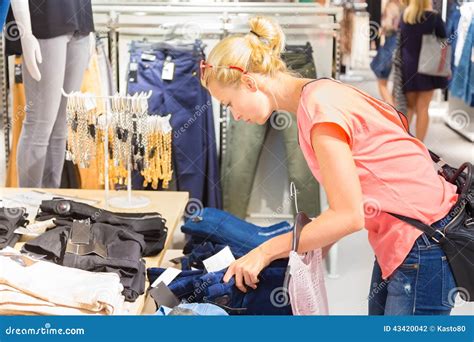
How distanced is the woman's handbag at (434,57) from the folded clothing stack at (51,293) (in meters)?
1.26

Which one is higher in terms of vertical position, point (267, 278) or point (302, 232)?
point (302, 232)

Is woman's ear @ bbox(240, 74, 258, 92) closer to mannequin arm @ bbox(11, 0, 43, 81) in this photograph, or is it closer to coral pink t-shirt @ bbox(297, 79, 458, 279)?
coral pink t-shirt @ bbox(297, 79, 458, 279)

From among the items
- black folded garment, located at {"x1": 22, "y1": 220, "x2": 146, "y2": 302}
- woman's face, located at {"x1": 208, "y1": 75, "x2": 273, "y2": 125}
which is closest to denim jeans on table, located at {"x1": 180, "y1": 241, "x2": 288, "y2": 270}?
black folded garment, located at {"x1": 22, "y1": 220, "x2": 146, "y2": 302}

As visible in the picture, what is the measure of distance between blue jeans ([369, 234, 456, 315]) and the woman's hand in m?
0.30

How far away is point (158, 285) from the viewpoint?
1974mm

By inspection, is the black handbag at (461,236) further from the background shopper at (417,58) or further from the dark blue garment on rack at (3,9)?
the dark blue garment on rack at (3,9)

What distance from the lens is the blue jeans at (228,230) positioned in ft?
7.94

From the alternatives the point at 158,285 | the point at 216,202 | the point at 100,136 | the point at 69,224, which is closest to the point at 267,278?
the point at 158,285

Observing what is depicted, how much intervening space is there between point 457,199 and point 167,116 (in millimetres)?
1205

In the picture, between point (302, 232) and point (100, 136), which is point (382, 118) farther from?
point (100, 136)

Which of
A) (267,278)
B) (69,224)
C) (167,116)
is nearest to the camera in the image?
(267,278)

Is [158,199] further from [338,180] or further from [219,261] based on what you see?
[338,180]

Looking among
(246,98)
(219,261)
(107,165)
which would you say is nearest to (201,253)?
(219,261)

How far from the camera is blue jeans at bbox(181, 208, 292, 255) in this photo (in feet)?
7.94
